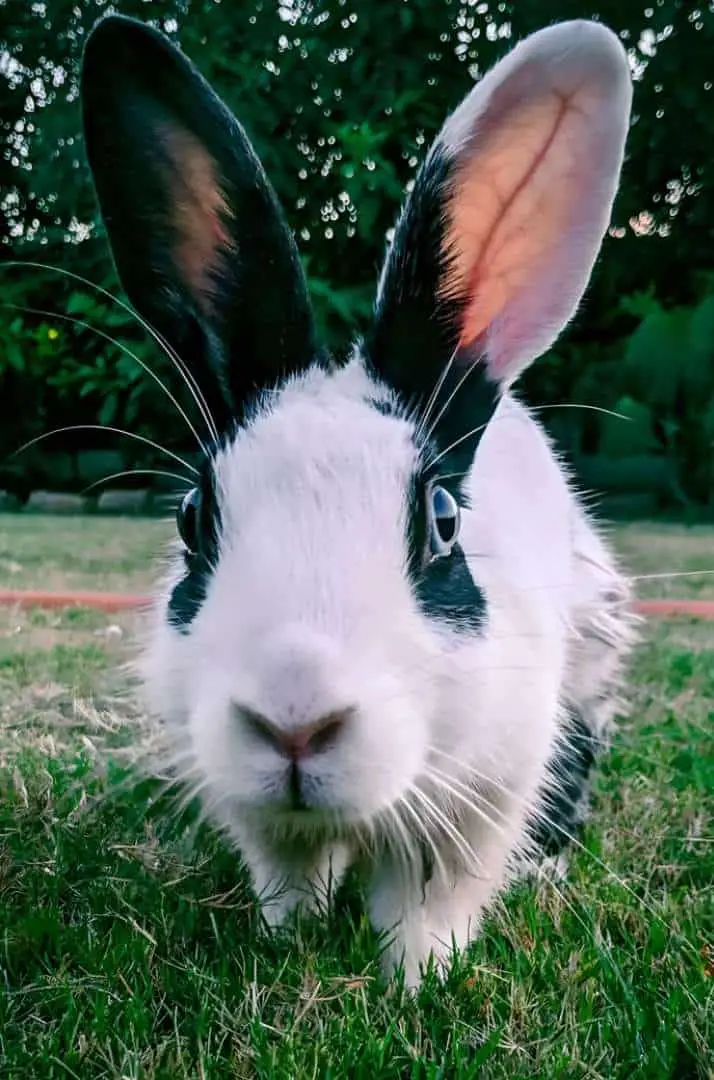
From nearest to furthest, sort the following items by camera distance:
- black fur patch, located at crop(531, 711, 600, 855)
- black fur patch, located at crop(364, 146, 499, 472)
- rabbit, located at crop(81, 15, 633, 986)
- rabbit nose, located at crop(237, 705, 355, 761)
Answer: rabbit nose, located at crop(237, 705, 355, 761) → rabbit, located at crop(81, 15, 633, 986) → black fur patch, located at crop(364, 146, 499, 472) → black fur patch, located at crop(531, 711, 600, 855)

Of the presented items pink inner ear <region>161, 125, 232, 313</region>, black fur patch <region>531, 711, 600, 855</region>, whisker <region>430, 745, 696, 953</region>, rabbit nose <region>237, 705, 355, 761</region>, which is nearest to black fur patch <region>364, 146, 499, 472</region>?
pink inner ear <region>161, 125, 232, 313</region>

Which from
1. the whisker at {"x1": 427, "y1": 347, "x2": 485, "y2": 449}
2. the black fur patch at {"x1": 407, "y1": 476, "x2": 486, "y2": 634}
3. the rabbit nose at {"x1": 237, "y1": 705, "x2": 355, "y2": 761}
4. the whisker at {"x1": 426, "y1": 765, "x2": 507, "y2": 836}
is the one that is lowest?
the whisker at {"x1": 426, "y1": 765, "x2": 507, "y2": 836}

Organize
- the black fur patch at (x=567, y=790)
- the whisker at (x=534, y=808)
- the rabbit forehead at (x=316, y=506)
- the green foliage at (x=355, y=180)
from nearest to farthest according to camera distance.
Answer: the rabbit forehead at (x=316, y=506) < the whisker at (x=534, y=808) < the black fur patch at (x=567, y=790) < the green foliage at (x=355, y=180)

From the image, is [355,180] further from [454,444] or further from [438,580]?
[438,580]

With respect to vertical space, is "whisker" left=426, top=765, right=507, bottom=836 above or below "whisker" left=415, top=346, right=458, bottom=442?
below

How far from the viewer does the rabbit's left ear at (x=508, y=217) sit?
175cm

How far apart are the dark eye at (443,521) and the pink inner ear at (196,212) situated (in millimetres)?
523

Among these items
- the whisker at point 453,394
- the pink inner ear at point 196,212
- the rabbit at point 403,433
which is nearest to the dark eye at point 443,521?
the rabbit at point 403,433

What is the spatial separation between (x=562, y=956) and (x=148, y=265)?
1306 mm

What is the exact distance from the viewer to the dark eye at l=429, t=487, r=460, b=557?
5.26ft

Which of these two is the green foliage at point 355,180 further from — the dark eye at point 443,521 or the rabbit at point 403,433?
the dark eye at point 443,521

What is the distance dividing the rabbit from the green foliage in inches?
81.1

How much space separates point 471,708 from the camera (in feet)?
5.11

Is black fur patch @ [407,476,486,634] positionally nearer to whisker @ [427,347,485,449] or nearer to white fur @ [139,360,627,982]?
white fur @ [139,360,627,982]
